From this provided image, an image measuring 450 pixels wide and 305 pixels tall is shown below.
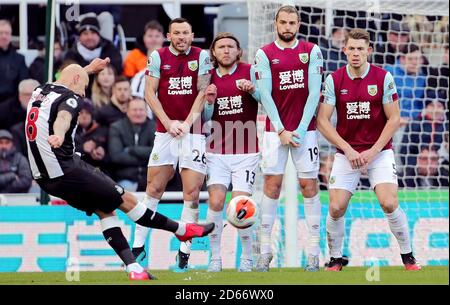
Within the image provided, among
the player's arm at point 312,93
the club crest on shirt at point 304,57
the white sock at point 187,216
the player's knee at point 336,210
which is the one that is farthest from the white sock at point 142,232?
the club crest on shirt at point 304,57

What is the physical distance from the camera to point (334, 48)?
56.9ft

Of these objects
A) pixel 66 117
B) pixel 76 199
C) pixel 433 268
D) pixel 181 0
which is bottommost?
pixel 433 268

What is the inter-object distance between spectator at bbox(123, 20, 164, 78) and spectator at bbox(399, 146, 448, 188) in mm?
3852

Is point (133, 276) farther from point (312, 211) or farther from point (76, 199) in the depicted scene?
point (312, 211)

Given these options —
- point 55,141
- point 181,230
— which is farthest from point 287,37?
point 55,141

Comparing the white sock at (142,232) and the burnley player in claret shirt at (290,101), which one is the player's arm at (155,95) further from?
the burnley player in claret shirt at (290,101)

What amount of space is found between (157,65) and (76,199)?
7.64 ft

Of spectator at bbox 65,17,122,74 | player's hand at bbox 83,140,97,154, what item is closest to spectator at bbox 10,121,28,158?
player's hand at bbox 83,140,97,154


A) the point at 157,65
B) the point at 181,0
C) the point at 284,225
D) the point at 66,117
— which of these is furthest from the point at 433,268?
the point at 181,0

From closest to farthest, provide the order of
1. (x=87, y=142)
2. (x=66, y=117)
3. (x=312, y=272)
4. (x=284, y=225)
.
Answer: (x=66, y=117) → (x=312, y=272) → (x=284, y=225) → (x=87, y=142)

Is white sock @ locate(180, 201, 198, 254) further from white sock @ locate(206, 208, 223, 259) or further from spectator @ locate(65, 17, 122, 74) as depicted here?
spectator @ locate(65, 17, 122, 74)

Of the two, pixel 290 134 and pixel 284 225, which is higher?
pixel 290 134

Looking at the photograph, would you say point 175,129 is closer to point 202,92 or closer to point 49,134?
point 202,92

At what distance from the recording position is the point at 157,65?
13.0 meters
